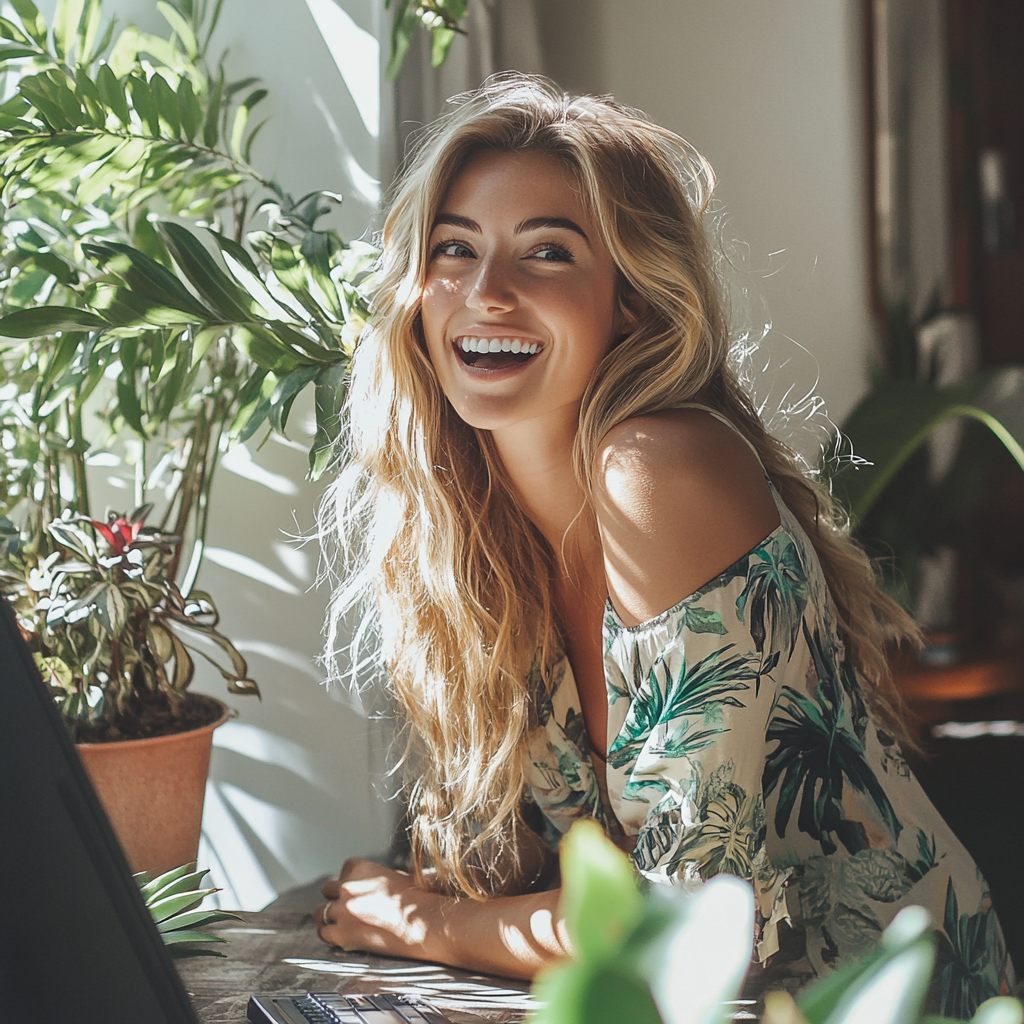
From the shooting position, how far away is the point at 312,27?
1418 mm

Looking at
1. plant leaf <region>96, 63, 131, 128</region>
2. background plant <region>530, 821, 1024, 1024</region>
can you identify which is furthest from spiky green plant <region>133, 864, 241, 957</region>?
plant leaf <region>96, 63, 131, 128</region>

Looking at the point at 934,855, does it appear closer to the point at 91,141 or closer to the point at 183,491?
the point at 183,491

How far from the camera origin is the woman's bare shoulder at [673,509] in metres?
0.89

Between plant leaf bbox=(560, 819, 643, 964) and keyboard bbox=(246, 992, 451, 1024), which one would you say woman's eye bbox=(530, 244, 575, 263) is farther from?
plant leaf bbox=(560, 819, 643, 964)

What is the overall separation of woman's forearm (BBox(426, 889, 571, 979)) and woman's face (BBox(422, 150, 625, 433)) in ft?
1.47

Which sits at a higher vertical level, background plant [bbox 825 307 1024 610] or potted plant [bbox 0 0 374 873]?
potted plant [bbox 0 0 374 873]

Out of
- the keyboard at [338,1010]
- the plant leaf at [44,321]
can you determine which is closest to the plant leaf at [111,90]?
the plant leaf at [44,321]

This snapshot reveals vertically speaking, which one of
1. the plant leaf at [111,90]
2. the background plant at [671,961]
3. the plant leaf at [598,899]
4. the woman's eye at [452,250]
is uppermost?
the plant leaf at [111,90]

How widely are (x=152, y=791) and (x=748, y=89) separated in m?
1.53

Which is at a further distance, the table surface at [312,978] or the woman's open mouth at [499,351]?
the woman's open mouth at [499,351]

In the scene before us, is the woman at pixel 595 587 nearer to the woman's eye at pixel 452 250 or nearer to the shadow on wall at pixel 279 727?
the woman's eye at pixel 452 250

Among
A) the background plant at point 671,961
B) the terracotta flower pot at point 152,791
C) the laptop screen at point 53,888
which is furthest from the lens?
the terracotta flower pot at point 152,791

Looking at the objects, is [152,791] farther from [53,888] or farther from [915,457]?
[915,457]

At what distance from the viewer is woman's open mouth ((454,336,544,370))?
3.43 ft
